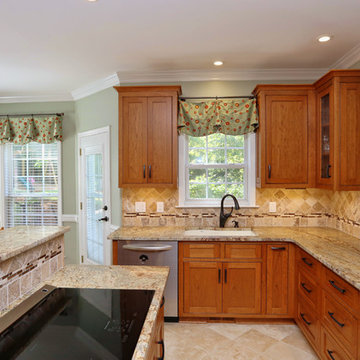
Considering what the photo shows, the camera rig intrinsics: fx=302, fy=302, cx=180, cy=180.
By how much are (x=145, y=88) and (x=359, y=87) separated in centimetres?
205

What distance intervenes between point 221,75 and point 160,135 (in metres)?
1.03

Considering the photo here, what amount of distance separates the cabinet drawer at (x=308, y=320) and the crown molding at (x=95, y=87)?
3.07 meters

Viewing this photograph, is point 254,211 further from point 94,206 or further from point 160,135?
point 94,206

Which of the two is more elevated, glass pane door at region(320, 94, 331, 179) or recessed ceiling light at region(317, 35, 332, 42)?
recessed ceiling light at region(317, 35, 332, 42)

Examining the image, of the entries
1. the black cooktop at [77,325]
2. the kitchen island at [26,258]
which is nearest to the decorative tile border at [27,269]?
the kitchen island at [26,258]

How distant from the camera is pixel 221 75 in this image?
3.48 metres

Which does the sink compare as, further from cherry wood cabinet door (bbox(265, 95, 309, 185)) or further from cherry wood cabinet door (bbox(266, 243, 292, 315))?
cherry wood cabinet door (bbox(265, 95, 309, 185))

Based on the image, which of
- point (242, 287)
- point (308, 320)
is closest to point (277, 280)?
point (242, 287)

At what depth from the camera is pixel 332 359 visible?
6.88 ft

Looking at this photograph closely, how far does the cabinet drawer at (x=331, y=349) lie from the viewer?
1.96 m

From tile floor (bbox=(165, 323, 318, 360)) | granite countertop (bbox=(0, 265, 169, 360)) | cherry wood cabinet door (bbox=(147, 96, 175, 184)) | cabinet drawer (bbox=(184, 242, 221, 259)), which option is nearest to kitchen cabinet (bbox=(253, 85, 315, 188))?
cabinet drawer (bbox=(184, 242, 221, 259))

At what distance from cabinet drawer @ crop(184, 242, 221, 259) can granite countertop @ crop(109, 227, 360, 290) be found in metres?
0.08

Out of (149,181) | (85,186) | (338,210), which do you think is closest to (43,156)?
(85,186)

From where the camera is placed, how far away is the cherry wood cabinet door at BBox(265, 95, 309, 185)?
10.4 feet
